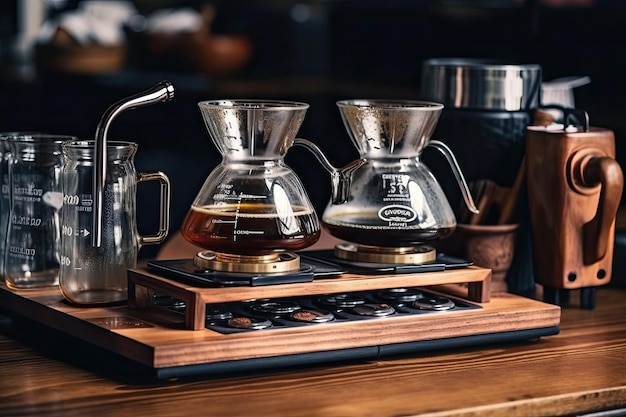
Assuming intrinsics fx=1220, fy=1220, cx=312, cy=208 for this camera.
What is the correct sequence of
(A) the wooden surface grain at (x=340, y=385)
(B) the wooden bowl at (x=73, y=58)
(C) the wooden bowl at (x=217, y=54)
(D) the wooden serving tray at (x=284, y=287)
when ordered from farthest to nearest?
(C) the wooden bowl at (x=217, y=54) → (B) the wooden bowl at (x=73, y=58) → (D) the wooden serving tray at (x=284, y=287) → (A) the wooden surface grain at (x=340, y=385)

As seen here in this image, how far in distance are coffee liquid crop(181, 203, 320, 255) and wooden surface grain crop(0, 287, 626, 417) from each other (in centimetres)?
14

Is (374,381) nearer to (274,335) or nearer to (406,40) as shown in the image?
(274,335)

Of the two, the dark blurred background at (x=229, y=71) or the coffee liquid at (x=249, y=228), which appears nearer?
the coffee liquid at (x=249, y=228)

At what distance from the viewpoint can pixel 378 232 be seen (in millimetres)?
1415

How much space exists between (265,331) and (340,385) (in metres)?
0.10

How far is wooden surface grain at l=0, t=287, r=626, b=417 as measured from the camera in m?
1.13

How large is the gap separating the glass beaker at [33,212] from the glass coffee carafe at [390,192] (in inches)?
12.9

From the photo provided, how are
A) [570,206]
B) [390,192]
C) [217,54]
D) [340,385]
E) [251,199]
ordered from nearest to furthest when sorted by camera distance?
[340,385], [251,199], [390,192], [570,206], [217,54]

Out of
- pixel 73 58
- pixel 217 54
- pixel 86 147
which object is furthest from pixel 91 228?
pixel 217 54

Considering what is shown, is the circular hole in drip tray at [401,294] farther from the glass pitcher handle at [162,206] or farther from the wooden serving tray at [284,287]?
the glass pitcher handle at [162,206]

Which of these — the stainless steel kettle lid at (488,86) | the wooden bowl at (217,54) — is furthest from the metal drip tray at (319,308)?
the wooden bowl at (217,54)

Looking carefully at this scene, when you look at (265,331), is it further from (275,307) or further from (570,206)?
(570,206)

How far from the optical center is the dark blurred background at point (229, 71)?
3.46 m

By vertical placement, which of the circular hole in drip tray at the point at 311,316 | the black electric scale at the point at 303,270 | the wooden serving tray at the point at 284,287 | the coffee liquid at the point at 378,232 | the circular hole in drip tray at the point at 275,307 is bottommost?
the circular hole in drip tray at the point at 311,316
